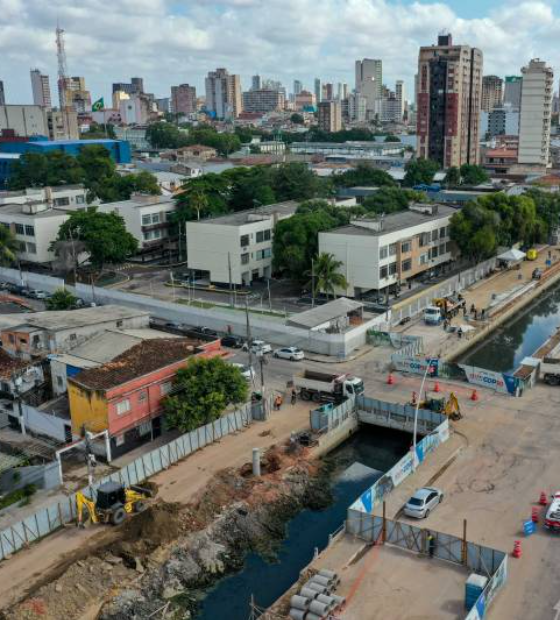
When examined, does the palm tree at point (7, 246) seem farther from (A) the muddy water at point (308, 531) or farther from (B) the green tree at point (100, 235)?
(A) the muddy water at point (308, 531)

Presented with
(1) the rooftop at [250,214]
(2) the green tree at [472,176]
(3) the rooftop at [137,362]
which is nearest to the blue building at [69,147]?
(1) the rooftop at [250,214]

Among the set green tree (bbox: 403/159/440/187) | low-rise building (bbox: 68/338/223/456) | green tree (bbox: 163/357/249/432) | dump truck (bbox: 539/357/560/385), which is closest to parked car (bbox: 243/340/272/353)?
low-rise building (bbox: 68/338/223/456)

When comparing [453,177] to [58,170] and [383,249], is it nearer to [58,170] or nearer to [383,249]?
[58,170]

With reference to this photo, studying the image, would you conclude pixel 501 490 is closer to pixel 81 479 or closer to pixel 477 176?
pixel 81 479

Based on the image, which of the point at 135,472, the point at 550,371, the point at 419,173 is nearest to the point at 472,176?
the point at 419,173

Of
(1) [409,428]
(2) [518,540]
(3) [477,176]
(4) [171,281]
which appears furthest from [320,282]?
(3) [477,176]

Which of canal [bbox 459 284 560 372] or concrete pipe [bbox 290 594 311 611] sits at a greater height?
concrete pipe [bbox 290 594 311 611]

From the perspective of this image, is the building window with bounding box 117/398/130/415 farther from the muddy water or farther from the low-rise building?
the muddy water
